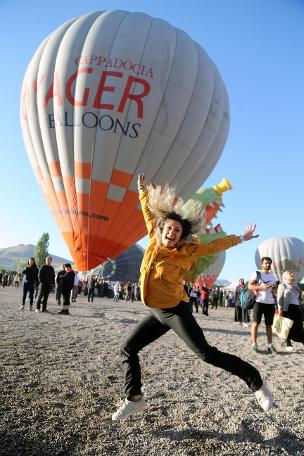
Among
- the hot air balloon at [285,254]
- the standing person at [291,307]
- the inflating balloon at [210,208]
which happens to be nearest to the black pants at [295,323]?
the standing person at [291,307]

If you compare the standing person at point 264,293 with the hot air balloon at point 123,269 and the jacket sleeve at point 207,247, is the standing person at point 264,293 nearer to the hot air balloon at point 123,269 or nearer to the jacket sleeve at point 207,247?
the jacket sleeve at point 207,247

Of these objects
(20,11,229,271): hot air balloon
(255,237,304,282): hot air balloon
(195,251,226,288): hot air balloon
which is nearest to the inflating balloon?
(20,11,229,271): hot air balloon

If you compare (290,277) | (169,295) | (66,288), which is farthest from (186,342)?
(66,288)

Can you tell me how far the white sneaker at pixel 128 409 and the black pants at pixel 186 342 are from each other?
3.3 inches

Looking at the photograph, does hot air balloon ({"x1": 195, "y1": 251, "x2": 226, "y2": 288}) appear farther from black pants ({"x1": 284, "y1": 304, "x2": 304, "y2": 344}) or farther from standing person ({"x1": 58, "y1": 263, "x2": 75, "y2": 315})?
black pants ({"x1": 284, "y1": 304, "x2": 304, "y2": 344})

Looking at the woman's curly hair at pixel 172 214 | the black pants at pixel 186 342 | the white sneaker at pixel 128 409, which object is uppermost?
the woman's curly hair at pixel 172 214

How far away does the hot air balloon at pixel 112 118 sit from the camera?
1636 centimetres

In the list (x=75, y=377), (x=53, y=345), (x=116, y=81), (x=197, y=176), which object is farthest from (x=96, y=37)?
(x=75, y=377)

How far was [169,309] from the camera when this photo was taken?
3.48 meters

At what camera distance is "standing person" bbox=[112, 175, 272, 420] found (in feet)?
11.2

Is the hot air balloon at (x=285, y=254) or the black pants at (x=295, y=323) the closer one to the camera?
the black pants at (x=295, y=323)

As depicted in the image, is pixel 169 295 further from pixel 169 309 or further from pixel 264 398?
pixel 264 398

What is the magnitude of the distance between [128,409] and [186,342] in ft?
2.43

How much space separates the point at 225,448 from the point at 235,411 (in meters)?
0.88
